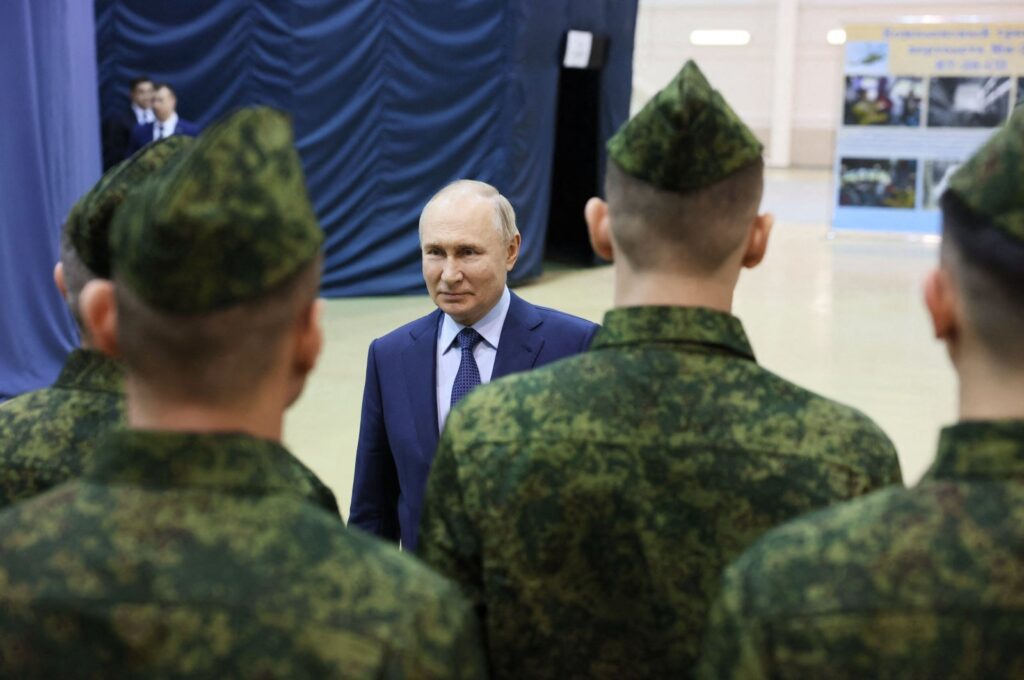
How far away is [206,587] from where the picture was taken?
1131 mm

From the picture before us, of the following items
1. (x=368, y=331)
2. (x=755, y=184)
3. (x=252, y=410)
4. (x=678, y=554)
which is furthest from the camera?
(x=368, y=331)

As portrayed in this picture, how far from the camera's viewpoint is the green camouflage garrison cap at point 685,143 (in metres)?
1.60

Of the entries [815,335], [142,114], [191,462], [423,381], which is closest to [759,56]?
[142,114]

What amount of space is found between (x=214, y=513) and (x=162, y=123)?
385 inches

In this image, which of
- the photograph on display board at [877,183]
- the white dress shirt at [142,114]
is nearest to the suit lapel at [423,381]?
the white dress shirt at [142,114]

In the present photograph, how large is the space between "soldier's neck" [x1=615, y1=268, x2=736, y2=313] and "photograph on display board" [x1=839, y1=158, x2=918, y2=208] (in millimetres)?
13654

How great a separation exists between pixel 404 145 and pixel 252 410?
9749 mm

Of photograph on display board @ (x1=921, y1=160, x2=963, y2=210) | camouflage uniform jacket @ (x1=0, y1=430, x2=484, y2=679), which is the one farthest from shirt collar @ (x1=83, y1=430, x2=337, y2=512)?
photograph on display board @ (x1=921, y1=160, x2=963, y2=210)

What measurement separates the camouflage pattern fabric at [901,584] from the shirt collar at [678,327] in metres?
0.41

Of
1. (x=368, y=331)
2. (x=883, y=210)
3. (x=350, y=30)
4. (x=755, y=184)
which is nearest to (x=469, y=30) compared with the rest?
(x=350, y=30)

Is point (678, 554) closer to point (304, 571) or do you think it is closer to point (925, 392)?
point (304, 571)

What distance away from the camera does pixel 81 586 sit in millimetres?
1135

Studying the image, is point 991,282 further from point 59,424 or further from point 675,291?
point 59,424

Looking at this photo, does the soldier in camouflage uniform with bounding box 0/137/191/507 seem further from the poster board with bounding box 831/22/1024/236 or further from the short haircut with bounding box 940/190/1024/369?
the poster board with bounding box 831/22/1024/236
